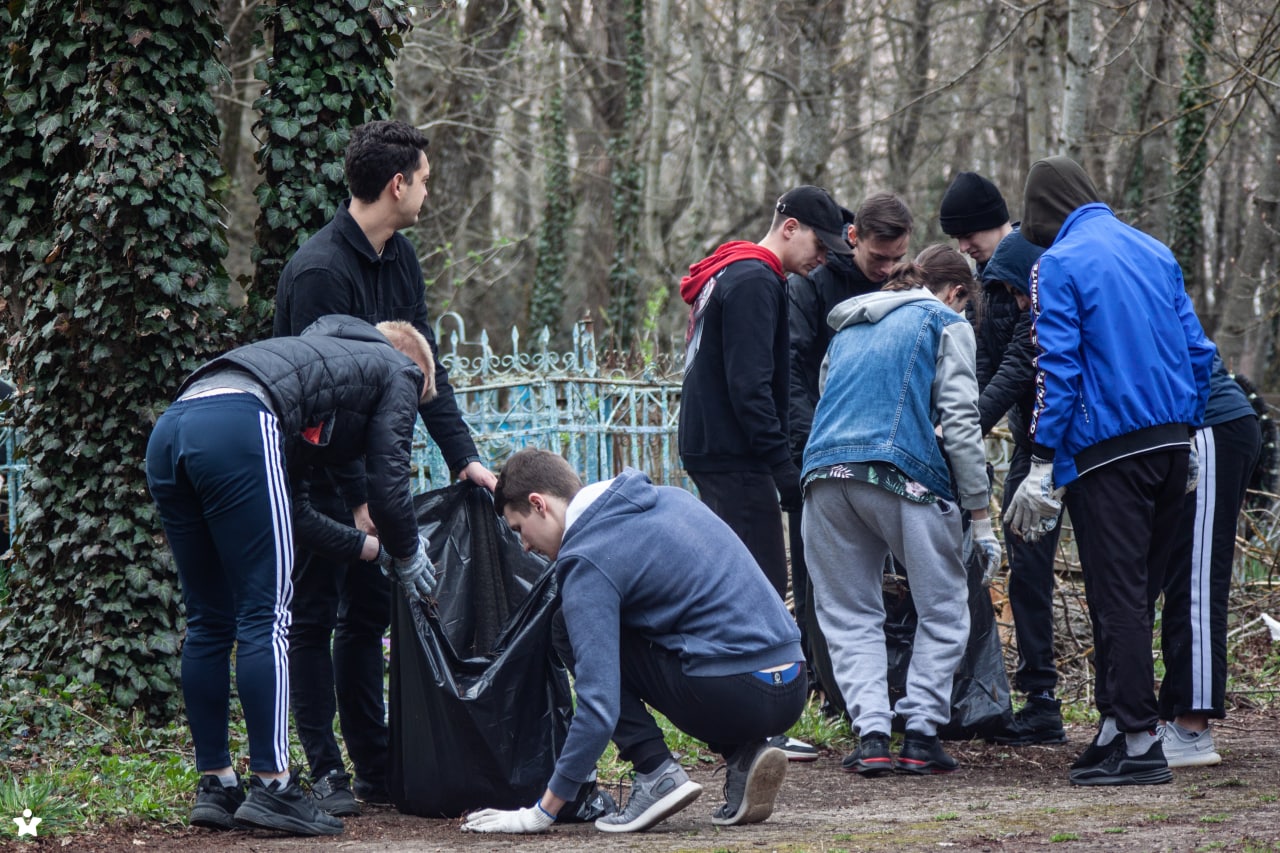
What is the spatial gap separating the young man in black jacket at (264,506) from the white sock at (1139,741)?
6.92 feet

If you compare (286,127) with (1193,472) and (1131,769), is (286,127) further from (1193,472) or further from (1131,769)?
(1131,769)

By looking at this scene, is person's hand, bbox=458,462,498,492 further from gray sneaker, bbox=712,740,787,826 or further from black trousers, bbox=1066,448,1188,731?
black trousers, bbox=1066,448,1188,731

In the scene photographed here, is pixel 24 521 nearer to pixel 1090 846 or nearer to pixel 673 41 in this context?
pixel 1090 846

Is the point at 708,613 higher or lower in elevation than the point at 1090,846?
higher

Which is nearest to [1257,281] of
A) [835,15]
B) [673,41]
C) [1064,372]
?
[835,15]

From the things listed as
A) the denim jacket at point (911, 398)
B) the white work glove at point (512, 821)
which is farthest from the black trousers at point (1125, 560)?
the white work glove at point (512, 821)

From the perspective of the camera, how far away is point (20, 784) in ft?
13.6

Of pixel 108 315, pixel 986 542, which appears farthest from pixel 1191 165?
pixel 108 315

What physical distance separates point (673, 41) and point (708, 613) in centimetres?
1984

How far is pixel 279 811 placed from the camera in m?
3.61

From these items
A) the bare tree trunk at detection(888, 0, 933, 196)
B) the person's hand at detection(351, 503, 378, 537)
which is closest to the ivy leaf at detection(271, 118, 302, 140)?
the person's hand at detection(351, 503, 378, 537)

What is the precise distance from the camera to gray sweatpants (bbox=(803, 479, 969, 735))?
14.4ft

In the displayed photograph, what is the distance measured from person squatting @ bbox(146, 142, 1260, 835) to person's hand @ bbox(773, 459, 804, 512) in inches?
0.6

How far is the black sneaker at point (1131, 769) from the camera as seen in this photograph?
4070 mm
